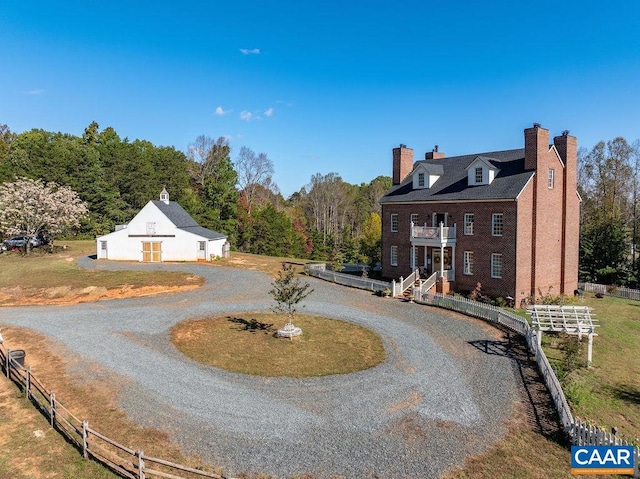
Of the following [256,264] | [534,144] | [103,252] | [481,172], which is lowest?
[256,264]

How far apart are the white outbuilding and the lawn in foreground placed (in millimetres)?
23728

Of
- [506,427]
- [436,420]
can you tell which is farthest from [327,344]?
[506,427]

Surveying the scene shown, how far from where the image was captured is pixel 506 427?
1348 centimetres

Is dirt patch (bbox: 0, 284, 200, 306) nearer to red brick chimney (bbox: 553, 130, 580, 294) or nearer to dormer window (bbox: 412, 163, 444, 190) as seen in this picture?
dormer window (bbox: 412, 163, 444, 190)

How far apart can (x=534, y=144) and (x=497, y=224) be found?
6245 mm

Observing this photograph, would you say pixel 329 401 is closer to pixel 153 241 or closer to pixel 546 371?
pixel 546 371

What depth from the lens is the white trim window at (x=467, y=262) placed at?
33344 mm

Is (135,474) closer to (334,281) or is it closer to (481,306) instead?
(481,306)

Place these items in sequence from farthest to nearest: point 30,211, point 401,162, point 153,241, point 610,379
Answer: point 30,211, point 153,241, point 401,162, point 610,379

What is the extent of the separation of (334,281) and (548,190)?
1877 centimetres

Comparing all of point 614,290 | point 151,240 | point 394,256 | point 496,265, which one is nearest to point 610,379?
point 496,265

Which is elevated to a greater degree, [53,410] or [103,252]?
[103,252]

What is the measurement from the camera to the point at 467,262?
33.6 m

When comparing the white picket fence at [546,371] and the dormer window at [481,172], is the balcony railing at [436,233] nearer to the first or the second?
the dormer window at [481,172]
